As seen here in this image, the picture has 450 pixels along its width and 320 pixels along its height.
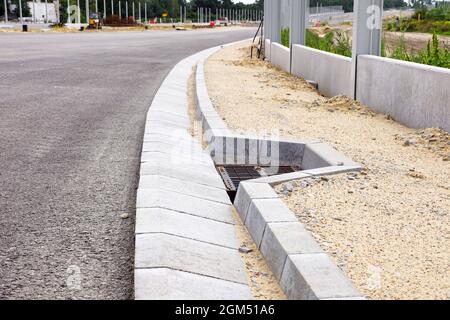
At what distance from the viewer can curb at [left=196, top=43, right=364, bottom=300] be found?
306cm

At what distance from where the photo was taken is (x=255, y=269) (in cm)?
364

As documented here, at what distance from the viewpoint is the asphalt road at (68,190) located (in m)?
3.46

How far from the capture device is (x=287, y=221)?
3.90m

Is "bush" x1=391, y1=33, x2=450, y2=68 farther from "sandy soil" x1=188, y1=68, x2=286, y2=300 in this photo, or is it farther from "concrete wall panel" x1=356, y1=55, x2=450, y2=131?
"sandy soil" x1=188, y1=68, x2=286, y2=300

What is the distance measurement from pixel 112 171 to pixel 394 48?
6.39m

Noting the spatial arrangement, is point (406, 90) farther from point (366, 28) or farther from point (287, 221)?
point (287, 221)

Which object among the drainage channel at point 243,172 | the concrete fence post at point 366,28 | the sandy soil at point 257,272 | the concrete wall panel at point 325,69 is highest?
the concrete fence post at point 366,28

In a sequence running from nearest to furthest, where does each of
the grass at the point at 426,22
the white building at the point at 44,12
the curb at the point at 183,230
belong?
the curb at the point at 183,230 → the grass at the point at 426,22 → the white building at the point at 44,12

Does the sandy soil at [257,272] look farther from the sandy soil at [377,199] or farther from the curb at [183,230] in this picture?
the sandy soil at [377,199]

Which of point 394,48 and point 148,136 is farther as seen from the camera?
point 394,48

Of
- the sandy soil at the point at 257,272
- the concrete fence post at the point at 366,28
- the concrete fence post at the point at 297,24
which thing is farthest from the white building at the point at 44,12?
the sandy soil at the point at 257,272

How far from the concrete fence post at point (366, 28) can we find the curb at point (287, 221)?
4.07 metres

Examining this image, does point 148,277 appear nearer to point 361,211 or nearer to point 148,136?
point 361,211

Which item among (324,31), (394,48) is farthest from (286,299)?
(324,31)
